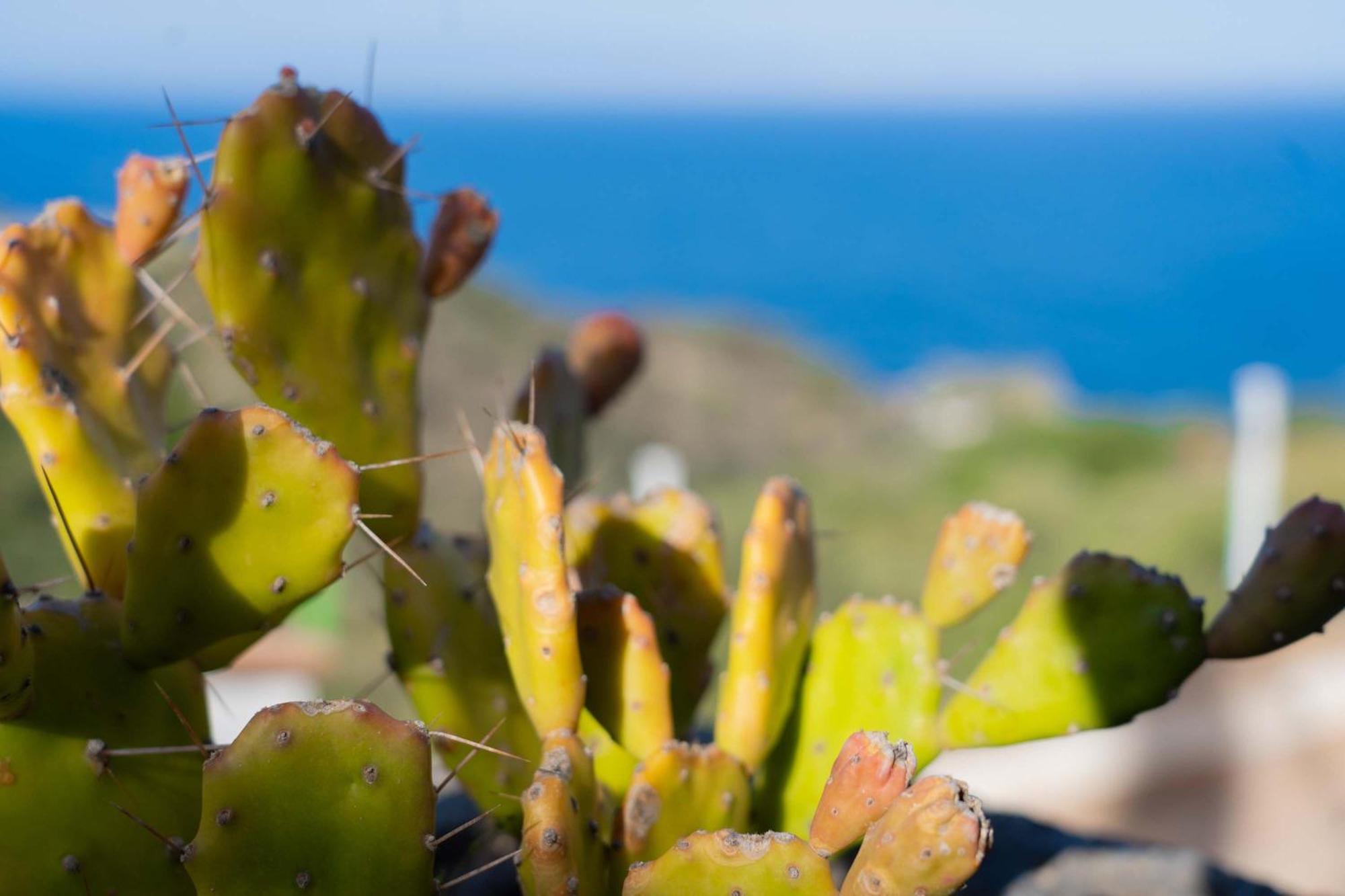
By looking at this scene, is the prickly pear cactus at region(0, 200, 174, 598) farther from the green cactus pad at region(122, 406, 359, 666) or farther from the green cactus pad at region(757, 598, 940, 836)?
the green cactus pad at region(757, 598, 940, 836)

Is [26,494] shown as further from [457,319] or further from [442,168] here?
[442,168]

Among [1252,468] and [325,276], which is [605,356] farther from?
[1252,468]

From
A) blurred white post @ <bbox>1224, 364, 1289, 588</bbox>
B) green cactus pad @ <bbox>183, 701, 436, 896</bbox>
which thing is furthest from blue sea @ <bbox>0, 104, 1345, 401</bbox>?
green cactus pad @ <bbox>183, 701, 436, 896</bbox>

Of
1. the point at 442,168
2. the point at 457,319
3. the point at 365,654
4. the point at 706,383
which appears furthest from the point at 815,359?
the point at 442,168

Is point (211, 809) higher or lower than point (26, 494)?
higher

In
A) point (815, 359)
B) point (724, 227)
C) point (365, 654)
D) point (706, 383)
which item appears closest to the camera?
point (365, 654)

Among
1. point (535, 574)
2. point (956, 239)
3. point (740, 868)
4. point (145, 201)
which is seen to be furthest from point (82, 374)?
point (956, 239)
